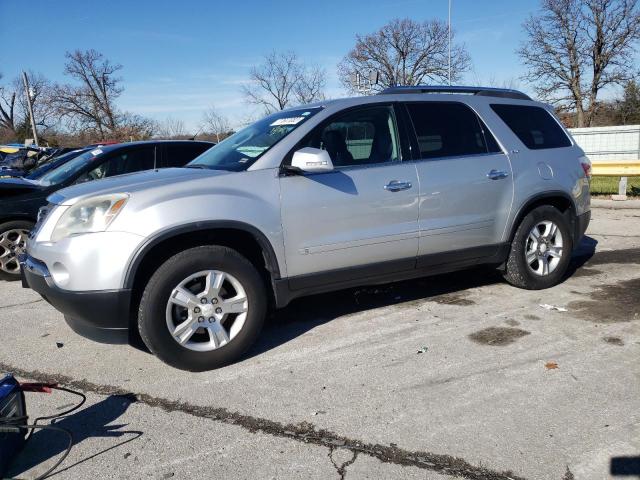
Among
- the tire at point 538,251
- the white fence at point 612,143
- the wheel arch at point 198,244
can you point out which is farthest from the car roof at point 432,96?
the white fence at point 612,143

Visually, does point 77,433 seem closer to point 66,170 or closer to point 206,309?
point 206,309

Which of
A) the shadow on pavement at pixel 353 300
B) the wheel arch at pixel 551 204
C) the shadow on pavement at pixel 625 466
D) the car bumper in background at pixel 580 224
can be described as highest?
the wheel arch at pixel 551 204

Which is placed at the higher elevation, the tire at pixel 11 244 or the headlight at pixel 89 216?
the headlight at pixel 89 216

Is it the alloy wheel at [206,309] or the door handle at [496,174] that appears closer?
the alloy wheel at [206,309]

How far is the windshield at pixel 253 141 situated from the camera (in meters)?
3.99

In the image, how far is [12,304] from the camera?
5.47m

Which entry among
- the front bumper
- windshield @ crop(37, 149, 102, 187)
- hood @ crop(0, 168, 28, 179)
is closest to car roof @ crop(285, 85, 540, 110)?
the front bumper

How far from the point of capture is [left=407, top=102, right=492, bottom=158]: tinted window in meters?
4.48

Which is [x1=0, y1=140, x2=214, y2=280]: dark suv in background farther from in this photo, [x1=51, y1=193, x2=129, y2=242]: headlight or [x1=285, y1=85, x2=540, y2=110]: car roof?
[x1=51, y1=193, x2=129, y2=242]: headlight

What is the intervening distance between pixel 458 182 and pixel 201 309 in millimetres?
2375

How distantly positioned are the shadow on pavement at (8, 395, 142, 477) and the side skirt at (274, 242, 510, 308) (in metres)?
1.31

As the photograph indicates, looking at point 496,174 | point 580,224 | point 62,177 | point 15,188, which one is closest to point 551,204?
point 580,224

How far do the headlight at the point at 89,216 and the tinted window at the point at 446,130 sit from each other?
2.42m

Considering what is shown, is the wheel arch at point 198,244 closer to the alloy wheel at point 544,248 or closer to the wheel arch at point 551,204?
the wheel arch at point 551,204
